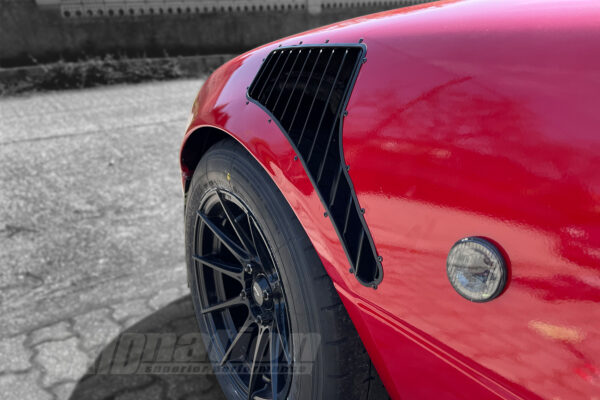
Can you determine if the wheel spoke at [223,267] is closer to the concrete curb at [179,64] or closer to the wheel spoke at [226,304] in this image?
the wheel spoke at [226,304]

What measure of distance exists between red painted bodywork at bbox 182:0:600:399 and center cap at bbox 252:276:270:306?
1.14 feet

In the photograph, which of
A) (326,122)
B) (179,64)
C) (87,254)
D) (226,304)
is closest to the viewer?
(326,122)

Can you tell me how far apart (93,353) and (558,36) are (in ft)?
7.23

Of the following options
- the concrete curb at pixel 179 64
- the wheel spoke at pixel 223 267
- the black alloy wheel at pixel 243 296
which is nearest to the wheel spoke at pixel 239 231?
the black alloy wheel at pixel 243 296

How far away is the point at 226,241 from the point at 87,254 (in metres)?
1.67

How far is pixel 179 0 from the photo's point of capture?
934cm

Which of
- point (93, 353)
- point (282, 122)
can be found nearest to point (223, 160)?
point (282, 122)

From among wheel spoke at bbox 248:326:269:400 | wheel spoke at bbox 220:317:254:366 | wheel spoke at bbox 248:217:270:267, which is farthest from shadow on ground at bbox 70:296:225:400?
wheel spoke at bbox 248:217:270:267

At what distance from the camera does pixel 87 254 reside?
303 cm

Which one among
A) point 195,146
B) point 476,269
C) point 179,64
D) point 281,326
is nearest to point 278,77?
point 195,146

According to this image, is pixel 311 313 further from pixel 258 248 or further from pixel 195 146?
pixel 195 146

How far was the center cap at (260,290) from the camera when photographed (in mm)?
1560

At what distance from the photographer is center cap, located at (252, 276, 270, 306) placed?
1.56 metres

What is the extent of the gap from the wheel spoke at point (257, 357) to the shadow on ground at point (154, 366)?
375 millimetres
